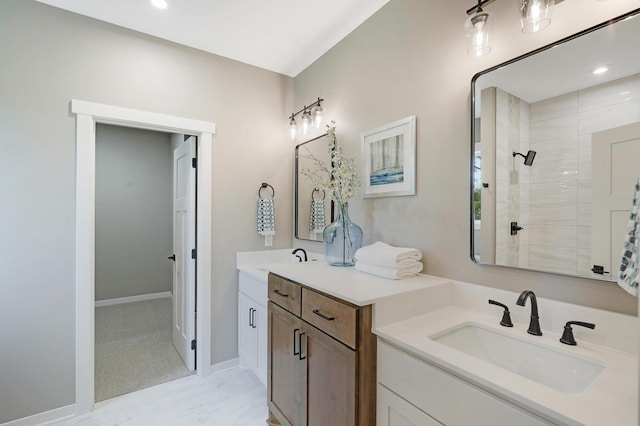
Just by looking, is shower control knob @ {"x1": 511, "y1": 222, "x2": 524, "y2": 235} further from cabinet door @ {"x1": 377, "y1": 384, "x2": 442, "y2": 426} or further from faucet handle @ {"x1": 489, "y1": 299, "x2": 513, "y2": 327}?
cabinet door @ {"x1": 377, "y1": 384, "x2": 442, "y2": 426}

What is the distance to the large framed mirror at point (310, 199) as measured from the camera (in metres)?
2.46

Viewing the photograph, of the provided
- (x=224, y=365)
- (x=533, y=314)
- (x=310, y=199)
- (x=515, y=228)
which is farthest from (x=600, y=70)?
(x=224, y=365)

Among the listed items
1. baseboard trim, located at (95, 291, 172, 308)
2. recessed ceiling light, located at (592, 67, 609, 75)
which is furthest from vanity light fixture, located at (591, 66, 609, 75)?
baseboard trim, located at (95, 291, 172, 308)

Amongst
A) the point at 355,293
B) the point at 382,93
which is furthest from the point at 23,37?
the point at 355,293

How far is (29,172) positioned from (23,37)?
854mm

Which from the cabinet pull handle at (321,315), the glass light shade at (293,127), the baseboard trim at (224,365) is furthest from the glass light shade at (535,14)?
the baseboard trim at (224,365)

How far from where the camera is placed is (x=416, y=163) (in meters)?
1.72

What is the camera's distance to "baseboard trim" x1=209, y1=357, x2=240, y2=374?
2.49m

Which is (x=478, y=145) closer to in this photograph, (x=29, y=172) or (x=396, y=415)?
(x=396, y=415)

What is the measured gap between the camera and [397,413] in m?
1.12

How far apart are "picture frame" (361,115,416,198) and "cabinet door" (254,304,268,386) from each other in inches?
45.7

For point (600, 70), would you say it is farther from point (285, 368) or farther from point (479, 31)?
point (285, 368)

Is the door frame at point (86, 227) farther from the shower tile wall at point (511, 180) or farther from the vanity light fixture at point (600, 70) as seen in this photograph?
the vanity light fixture at point (600, 70)

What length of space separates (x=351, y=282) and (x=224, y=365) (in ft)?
5.74
